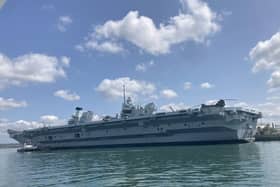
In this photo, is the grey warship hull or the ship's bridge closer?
the grey warship hull

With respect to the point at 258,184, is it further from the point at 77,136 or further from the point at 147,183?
the point at 77,136

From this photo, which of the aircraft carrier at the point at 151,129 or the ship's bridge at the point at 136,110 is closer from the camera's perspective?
the aircraft carrier at the point at 151,129

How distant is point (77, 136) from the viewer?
102 metres

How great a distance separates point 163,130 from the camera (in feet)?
276

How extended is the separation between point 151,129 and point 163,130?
3827 mm

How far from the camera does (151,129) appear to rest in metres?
86.5

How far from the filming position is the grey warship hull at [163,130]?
7500 cm

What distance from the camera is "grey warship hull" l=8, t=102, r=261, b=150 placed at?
246 ft

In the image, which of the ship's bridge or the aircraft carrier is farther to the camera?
the ship's bridge

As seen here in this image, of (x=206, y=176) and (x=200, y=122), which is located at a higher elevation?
(x=200, y=122)

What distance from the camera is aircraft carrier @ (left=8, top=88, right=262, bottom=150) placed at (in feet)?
246

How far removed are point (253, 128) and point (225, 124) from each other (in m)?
11.0

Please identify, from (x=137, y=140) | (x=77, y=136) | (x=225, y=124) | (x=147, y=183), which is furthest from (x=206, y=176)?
(x=77, y=136)

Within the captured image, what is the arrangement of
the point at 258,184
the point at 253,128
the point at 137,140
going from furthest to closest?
the point at 137,140 < the point at 253,128 < the point at 258,184
